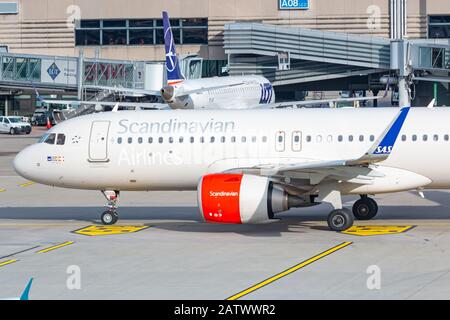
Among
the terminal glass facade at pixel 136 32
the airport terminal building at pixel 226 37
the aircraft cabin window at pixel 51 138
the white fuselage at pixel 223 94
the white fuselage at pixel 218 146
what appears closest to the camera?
the white fuselage at pixel 218 146

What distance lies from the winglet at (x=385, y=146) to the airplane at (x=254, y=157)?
25 millimetres

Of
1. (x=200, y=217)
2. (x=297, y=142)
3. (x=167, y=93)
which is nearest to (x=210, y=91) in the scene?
(x=167, y=93)

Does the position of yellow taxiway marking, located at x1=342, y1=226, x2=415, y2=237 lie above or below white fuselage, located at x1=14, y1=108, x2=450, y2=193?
below

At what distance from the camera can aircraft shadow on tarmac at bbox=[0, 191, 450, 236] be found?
86.8 ft

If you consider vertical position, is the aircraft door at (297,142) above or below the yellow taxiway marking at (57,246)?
above

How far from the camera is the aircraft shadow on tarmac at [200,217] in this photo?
26.5 meters

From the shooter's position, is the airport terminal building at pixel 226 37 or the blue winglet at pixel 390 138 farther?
the airport terminal building at pixel 226 37

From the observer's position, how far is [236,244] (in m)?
23.6

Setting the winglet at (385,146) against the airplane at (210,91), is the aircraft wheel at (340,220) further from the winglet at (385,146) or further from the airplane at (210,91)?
the airplane at (210,91)

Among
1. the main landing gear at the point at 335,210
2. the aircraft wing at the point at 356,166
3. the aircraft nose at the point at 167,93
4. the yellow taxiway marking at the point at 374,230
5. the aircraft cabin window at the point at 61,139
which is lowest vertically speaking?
the yellow taxiway marking at the point at 374,230

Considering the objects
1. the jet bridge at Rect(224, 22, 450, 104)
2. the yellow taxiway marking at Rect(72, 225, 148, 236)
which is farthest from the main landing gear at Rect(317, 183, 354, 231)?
the jet bridge at Rect(224, 22, 450, 104)

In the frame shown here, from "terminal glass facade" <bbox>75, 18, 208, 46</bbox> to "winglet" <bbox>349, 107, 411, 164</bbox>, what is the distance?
6807 centimetres

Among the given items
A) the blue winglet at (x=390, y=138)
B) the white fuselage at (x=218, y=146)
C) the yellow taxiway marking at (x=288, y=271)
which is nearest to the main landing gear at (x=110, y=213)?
the white fuselage at (x=218, y=146)

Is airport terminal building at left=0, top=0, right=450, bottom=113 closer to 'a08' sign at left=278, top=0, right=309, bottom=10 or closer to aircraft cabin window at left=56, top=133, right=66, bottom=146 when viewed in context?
'a08' sign at left=278, top=0, right=309, bottom=10
